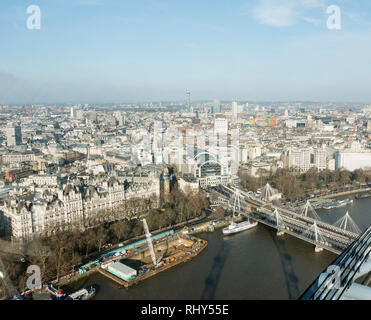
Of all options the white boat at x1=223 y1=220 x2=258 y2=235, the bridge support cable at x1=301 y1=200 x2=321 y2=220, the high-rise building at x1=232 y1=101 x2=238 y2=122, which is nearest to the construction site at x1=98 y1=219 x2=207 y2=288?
the white boat at x1=223 y1=220 x2=258 y2=235

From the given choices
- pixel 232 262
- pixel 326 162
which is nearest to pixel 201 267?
pixel 232 262

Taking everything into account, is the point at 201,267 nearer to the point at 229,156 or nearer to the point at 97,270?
the point at 97,270

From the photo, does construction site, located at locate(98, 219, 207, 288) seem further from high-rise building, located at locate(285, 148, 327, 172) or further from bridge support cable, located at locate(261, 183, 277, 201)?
high-rise building, located at locate(285, 148, 327, 172)

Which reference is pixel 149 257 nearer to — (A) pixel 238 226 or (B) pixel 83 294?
(B) pixel 83 294

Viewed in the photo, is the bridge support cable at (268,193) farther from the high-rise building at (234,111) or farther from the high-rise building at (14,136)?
the high-rise building at (234,111)

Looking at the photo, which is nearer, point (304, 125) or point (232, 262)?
point (232, 262)

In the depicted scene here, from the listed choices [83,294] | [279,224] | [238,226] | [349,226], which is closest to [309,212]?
[349,226]
